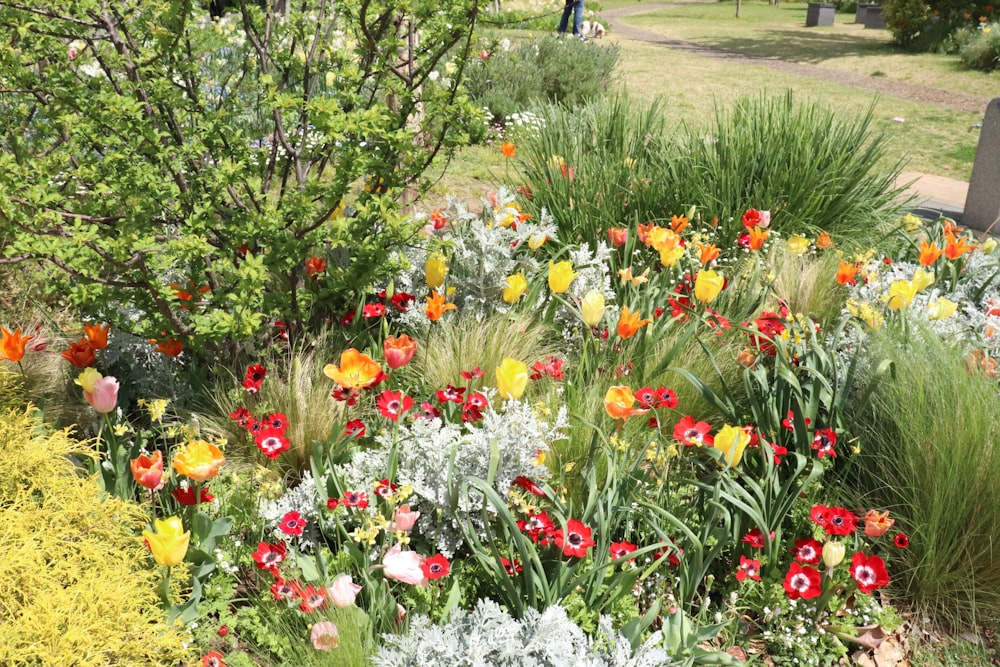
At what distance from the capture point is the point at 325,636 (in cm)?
167

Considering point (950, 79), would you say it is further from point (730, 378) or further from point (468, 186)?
point (730, 378)

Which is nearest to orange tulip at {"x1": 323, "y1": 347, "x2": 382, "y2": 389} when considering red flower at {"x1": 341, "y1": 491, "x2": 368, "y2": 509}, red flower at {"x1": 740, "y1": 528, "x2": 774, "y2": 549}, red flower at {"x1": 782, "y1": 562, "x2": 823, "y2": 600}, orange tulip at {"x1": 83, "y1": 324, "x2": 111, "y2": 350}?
red flower at {"x1": 341, "y1": 491, "x2": 368, "y2": 509}

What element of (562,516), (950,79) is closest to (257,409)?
(562,516)

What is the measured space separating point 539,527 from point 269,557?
0.69 metres

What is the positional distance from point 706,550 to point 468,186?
14.3 ft

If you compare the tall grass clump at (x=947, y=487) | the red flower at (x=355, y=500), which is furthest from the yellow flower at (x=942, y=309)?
the red flower at (x=355, y=500)

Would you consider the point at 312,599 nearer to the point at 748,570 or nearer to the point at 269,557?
the point at 269,557

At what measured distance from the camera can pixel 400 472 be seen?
2.27 metres

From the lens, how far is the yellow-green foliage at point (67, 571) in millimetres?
1603

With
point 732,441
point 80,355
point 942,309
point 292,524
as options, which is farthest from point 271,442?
point 942,309

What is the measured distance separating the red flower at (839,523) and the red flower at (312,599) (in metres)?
1.29

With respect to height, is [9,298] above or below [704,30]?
below

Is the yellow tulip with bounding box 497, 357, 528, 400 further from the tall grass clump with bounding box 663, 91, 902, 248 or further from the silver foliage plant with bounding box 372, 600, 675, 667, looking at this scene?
the tall grass clump with bounding box 663, 91, 902, 248

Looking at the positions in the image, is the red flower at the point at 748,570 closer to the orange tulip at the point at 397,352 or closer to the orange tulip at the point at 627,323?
the orange tulip at the point at 627,323
